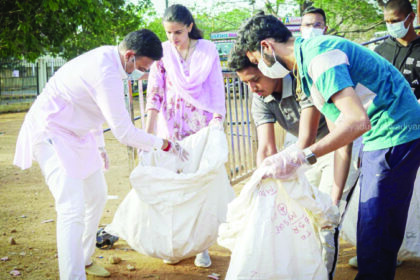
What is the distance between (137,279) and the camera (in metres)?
3.62

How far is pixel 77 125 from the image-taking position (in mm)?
3242

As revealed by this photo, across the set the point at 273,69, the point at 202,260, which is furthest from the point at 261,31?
the point at 202,260

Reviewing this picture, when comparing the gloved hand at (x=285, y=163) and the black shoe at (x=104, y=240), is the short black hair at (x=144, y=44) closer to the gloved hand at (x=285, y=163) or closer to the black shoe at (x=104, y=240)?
the gloved hand at (x=285, y=163)

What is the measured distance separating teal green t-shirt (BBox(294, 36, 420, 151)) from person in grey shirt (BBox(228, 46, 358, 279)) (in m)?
0.38

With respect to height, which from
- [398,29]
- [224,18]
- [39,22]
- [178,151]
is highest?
[224,18]

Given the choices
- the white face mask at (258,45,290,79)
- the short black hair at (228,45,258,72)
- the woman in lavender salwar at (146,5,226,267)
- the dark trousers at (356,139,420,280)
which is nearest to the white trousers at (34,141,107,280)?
the woman in lavender salwar at (146,5,226,267)

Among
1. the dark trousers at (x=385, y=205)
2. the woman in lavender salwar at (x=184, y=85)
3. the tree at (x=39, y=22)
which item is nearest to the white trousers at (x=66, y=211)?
the woman in lavender salwar at (x=184, y=85)

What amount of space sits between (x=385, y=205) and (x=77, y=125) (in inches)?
77.7

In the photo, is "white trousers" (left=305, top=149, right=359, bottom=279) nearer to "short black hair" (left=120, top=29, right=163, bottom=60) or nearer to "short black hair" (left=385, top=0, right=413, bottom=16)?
"short black hair" (left=120, top=29, right=163, bottom=60)

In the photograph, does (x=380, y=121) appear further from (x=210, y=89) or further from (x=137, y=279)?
(x=137, y=279)

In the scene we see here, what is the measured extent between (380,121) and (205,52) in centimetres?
191

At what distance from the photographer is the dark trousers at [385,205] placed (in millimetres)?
2456

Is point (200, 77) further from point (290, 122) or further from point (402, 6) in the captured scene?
point (402, 6)

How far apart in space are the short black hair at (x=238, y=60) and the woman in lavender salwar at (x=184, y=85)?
1.23 metres
